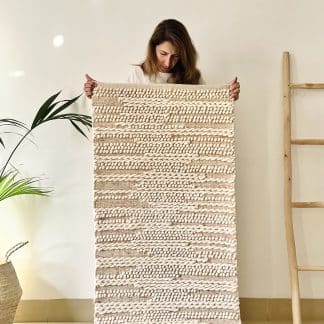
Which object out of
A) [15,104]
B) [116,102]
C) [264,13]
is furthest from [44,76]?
[264,13]

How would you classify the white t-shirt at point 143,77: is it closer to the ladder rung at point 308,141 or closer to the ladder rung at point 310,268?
the ladder rung at point 308,141

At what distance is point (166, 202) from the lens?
139cm

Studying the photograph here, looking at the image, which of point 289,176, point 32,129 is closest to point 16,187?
point 32,129

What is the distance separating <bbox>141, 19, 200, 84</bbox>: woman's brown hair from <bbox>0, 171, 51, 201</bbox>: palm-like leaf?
23.1 inches

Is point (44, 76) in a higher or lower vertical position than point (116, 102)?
higher

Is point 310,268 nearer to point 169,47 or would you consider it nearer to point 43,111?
point 169,47

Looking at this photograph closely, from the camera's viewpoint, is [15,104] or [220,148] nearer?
[220,148]

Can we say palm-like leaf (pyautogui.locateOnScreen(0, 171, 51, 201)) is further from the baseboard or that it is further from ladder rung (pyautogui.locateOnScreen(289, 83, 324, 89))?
ladder rung (pyautogui.locateOnScreen(289, 83, 324, 89))

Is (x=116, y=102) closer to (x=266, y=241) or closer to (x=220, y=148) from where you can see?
(x=220, y=148)

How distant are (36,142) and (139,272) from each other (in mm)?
648

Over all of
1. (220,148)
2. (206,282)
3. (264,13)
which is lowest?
(206,282)

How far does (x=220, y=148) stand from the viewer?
1.40 m

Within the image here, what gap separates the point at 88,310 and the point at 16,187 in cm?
54

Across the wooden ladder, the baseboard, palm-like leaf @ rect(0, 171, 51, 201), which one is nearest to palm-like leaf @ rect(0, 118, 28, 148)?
palm-like leaf @ rect(0, 171, 51, 201)
